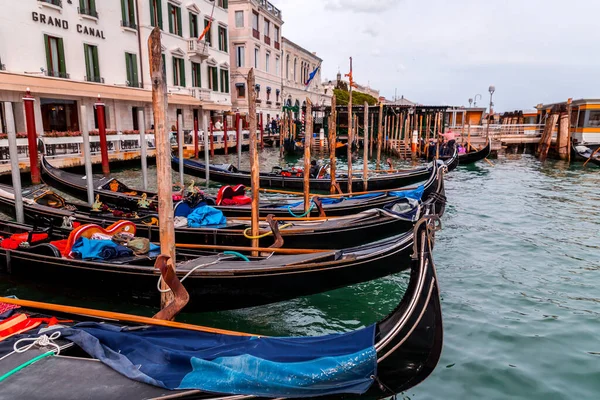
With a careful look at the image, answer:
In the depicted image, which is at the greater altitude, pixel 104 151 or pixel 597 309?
pixel 104 151

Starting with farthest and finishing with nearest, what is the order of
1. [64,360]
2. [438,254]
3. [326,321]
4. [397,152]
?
1. [397,152]
2. [438,254]
3. [326,321]
4. [64,360]

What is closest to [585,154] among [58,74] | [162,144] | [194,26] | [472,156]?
[472,156]

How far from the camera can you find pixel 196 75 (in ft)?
71.5

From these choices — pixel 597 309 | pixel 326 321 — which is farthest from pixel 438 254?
pixel 326 321

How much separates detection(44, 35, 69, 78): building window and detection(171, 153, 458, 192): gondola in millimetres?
5827

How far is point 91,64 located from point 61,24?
1.67 metres

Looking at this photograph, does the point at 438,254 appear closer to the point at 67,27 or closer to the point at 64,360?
the point at 64,360

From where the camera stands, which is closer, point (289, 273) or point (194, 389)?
point (194, 389)

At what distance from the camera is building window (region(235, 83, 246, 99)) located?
27219mm

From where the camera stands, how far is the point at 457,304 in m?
4.86

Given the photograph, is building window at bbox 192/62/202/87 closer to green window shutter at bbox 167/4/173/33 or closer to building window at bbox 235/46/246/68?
green window shutter at bbox 167/4/173/33

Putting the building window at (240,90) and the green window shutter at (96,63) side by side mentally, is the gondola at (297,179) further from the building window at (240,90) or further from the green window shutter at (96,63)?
the building window at (240,90)

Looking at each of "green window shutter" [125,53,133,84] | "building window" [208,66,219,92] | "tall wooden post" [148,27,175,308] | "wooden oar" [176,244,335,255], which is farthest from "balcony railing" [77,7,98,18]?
"tall wooden post" [148,27,175,308]

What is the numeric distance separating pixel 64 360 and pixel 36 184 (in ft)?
31.2
